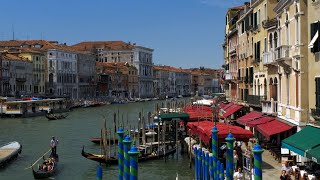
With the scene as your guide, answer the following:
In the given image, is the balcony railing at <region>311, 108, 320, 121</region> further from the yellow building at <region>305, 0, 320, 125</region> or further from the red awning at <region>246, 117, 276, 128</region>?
the red awning at <region>246, 117, 276, 128</region>

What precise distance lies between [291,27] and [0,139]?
57.1 ft

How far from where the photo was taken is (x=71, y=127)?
32281 millimetres

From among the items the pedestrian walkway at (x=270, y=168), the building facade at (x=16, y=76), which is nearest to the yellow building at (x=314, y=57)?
the pedestrian walkway at (x=270, y=168)

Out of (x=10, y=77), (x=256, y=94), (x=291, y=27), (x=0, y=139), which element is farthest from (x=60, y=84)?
(x=291, y=27)

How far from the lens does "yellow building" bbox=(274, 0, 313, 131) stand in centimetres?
1148

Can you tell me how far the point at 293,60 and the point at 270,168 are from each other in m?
2.54

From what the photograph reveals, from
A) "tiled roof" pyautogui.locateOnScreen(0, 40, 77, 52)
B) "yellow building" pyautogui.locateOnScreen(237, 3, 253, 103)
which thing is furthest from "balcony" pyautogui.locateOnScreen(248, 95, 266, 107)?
"tiled roof" pyautogui.locateOnScreen(0, 40, 77, 52)

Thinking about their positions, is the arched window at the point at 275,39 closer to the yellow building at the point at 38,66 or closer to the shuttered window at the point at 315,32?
the shuttered window at the point at 315,32

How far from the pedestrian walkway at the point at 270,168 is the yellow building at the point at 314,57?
1450 millimetres

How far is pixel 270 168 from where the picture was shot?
12.1m

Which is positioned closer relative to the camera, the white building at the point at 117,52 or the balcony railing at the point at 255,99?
the balcony railing at the point at 255,99

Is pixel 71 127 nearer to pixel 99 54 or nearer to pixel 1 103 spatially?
pixel 1 103

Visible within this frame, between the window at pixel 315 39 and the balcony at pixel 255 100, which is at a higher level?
the window at pixel 315 39

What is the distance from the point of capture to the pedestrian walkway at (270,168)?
11231mm
